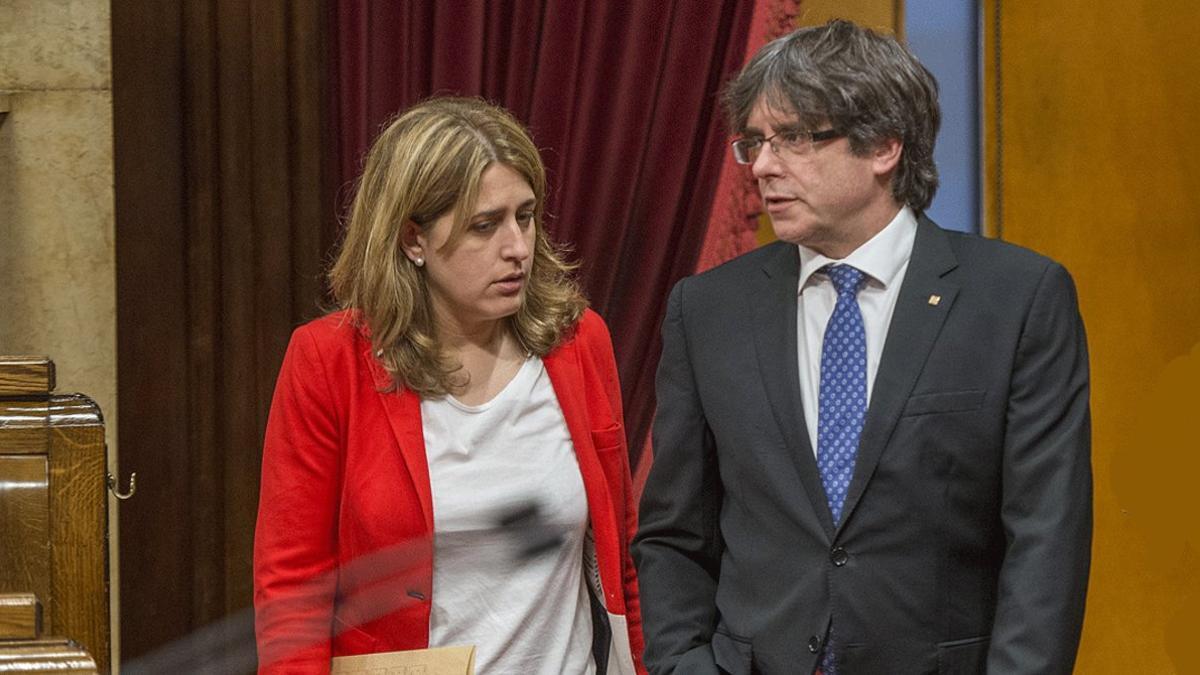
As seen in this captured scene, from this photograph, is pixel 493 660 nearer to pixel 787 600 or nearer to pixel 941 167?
pixel 787 600

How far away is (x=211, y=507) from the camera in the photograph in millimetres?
3723

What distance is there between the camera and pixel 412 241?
256 cm

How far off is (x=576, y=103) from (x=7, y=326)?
4.71 ft

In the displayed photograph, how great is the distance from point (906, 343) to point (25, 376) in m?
1.37

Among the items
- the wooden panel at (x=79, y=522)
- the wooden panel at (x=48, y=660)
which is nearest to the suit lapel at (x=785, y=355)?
the wooden panel at (x=79, y=522)

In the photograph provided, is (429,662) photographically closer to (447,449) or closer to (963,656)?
(447,449)

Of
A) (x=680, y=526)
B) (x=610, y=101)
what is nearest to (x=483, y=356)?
(x=680, y=526)

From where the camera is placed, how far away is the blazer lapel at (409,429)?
7.87 feet

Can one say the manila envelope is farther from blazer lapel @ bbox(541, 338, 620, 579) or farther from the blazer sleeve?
blazer lapel @ bbox(541, 338, 620, 579)

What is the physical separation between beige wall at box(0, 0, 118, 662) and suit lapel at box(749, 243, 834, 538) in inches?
75.8

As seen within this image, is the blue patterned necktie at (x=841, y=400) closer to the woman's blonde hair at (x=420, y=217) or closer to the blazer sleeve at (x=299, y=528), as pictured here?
the woman's blonde hair at (x=420, y=217)

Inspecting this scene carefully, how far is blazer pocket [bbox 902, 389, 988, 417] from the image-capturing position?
2.12 metres

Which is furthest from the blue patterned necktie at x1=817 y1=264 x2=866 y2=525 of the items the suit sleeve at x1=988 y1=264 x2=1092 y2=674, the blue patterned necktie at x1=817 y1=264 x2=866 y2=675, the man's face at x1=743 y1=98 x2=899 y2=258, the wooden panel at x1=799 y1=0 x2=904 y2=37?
the wooden panel at x1=799 y1=0 x2=904 y2=37

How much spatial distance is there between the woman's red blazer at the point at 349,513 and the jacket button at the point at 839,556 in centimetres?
45
